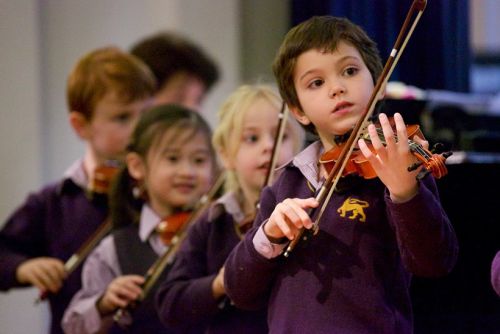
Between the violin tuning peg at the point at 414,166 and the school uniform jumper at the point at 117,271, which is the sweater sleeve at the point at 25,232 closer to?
the school uniform jumper at the point at 117,271

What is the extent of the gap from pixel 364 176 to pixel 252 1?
265cm

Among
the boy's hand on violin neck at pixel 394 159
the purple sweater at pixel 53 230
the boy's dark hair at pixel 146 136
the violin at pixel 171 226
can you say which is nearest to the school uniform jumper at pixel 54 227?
the purple sweater at pixel 53 230

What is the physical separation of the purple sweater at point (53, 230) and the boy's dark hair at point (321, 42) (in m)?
1.10

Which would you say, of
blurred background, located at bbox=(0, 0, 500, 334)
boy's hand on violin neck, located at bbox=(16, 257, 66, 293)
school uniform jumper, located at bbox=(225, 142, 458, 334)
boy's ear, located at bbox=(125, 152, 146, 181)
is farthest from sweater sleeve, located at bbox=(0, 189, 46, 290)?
school uniform jumper, located at bbox=(225, 142, 458, 334)

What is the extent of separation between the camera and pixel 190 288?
196 centimetres

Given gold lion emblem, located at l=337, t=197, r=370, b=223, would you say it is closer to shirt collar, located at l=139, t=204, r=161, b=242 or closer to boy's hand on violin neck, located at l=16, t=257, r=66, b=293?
shirt collar, located at l=139, t=204, r=161, b=242

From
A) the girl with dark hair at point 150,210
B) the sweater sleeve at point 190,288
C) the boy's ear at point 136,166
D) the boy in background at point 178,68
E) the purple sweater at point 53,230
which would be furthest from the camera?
the boy in background at point 178,68

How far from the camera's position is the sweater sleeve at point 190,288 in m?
1.93

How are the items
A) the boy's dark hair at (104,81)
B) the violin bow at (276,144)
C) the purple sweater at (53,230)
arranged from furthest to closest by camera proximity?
the boy's dark hair at (104,81)
the purple sweater at (53,230)
the violin bow at (276,144)

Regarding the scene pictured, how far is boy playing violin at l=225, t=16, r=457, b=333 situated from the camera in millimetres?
1403

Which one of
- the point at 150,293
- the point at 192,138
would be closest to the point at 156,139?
the point at 192,138

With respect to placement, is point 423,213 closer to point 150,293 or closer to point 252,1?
point 150,293

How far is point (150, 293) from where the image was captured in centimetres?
226

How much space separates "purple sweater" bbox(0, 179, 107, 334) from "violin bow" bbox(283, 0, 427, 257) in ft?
3.93
